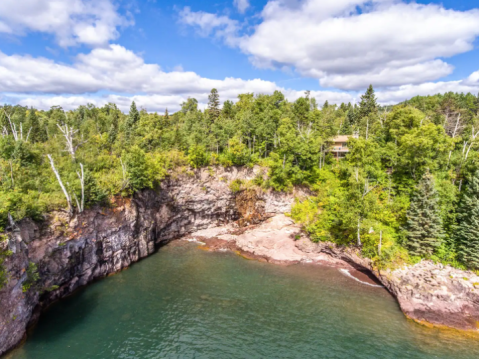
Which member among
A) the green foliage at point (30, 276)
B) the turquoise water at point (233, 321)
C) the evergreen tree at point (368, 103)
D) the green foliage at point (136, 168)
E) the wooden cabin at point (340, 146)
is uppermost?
the evergreen tree at point (368, 103)

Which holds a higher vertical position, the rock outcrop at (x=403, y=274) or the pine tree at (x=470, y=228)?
the pine tree at (x=470, y=228)

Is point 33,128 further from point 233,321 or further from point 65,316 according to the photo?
point 233,321

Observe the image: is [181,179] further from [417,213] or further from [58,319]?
[417,213]

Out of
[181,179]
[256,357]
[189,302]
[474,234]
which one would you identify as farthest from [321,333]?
[181,179]

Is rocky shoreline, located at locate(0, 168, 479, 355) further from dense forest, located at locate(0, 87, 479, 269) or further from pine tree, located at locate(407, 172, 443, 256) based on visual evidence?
pine tree, located at locate(407, 172, 443, 256)

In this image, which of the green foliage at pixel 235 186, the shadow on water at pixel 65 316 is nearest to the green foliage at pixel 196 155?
the green foliage at pixel 235 186

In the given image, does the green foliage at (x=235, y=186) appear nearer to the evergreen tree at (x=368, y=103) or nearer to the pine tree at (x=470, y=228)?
the pine tree at (x=470, y=228)
